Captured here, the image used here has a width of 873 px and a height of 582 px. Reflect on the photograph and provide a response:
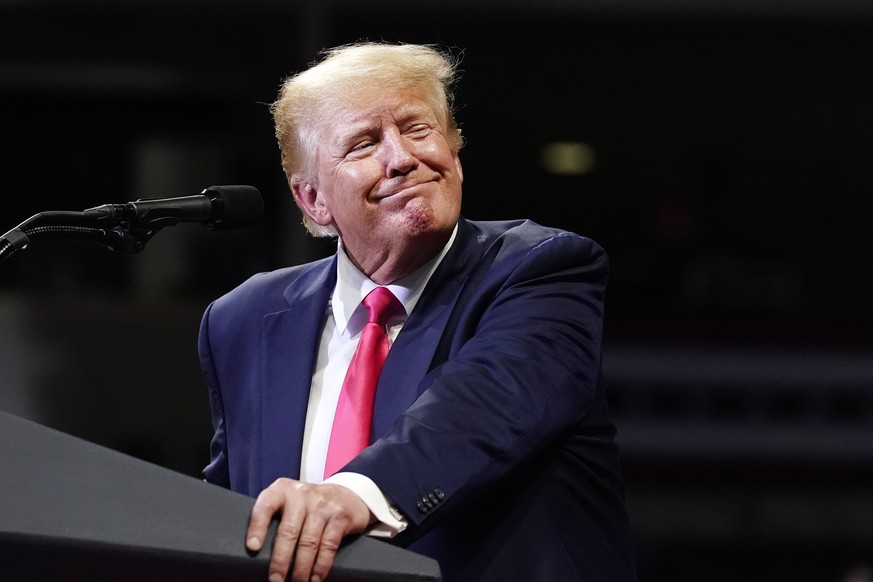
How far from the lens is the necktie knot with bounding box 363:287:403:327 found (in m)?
1.52

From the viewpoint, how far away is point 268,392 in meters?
1.52

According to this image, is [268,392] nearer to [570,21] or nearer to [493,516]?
[493,516]

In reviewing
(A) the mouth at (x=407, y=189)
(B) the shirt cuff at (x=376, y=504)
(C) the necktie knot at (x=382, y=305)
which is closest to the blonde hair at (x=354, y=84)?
(A) the mouth at (x=407, y=189)

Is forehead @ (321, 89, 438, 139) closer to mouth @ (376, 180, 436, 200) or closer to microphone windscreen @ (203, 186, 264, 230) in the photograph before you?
mouth @ (376, 180, 436, 200)

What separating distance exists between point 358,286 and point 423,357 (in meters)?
0.25

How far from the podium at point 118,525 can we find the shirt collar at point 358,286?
27.3 inches

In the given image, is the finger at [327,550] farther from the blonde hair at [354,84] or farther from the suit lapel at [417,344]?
the blonde hair at [354,84]

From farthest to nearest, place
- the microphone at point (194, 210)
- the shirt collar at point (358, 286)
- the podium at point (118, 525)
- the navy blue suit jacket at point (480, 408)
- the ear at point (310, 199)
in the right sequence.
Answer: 1. the ear at point (310, 199)
2. the shirt collar at point (358, 286)
3. the microphone at point (194, 210)
4. the navy blue suit jacket at point (480, 408)
5. the podium at point (118, 525)

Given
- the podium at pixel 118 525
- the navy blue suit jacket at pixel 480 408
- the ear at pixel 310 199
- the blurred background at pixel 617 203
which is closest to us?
the podium at pixel 118 525

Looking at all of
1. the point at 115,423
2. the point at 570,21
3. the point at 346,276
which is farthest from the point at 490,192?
the point at 346,276

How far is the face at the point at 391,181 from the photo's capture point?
1537 millimetres

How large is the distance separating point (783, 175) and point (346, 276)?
3707 mm

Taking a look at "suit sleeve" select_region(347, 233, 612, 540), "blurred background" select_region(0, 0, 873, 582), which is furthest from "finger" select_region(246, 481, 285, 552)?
"blurred background" select_region(0, 0, 873, 582)

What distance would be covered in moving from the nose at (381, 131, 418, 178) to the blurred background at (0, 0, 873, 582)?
2845mm
